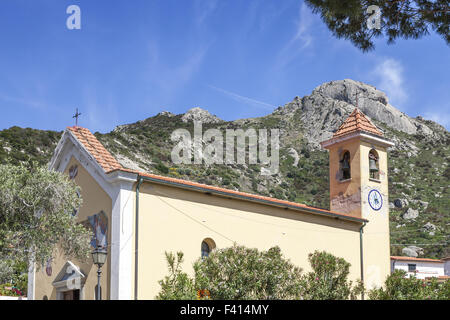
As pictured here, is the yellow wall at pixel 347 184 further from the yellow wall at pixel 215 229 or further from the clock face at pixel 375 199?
the yellow wall at pixel 215 229

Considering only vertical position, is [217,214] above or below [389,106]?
below

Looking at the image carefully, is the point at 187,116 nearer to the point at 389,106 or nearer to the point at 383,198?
the point at 389,106

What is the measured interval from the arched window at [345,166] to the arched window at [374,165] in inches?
36.1

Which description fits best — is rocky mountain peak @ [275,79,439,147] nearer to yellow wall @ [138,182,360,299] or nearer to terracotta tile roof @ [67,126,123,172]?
yellow wall @ [138,182,360,299]

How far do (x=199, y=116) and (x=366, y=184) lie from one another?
59006 mm

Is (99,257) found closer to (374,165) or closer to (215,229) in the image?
(215,229)

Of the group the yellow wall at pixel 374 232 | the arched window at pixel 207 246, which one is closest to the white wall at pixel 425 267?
the yellow wall at pixel 374 232

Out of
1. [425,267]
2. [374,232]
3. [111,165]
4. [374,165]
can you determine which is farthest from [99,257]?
[425,267]

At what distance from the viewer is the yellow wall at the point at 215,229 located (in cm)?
1444

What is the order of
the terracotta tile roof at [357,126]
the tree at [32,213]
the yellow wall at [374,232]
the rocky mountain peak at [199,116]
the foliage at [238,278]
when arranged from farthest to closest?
the rocky mountain peak at [199,116], the terracotta tile roof at [357,126], the yellow wall at [374,232], the tree at [32,213], the foliage at [238,278]

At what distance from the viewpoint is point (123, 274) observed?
542 inches
